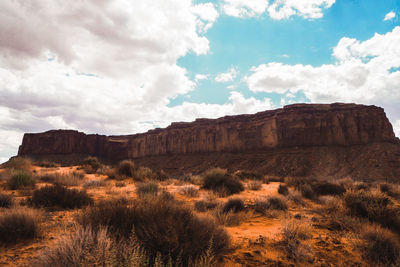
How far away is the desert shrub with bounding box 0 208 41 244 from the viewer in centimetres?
328

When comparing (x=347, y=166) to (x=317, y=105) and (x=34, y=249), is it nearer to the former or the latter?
(x=317, y=105)

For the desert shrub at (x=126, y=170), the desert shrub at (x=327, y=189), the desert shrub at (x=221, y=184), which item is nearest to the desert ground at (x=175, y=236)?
the desert shrub at (x=221, y=184)

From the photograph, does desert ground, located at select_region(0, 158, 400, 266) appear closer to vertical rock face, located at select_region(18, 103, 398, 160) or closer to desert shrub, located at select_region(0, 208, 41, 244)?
desert shrub, located at select_region(0, 208, 41, 244)

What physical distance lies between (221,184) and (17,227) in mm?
7967

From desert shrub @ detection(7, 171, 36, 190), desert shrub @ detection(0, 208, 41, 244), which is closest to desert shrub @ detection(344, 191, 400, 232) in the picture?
desert shrub @ detection(0, 208, 41, 244)

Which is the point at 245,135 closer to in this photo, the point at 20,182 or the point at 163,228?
the point at 20,182

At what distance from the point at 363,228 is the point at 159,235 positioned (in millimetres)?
4166

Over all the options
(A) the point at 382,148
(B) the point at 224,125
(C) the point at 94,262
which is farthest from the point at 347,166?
(C) the point at 94,262

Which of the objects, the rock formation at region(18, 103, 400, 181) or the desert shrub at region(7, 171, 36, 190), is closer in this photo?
the desert shrub at region(7, 171, 36, 190)

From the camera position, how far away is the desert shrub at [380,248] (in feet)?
10.6

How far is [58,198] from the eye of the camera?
5605mm

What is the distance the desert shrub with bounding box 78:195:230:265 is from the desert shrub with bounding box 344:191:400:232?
422 cm

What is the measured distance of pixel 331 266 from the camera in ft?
10.1

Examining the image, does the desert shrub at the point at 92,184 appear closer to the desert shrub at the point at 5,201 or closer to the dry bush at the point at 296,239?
the desert shrub at the point at 5,201
